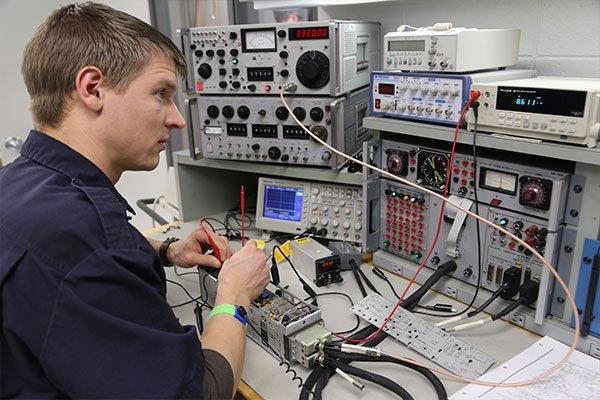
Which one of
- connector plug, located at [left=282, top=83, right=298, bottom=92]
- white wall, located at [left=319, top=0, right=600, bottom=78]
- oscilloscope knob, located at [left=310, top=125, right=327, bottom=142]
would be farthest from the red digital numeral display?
white wall, located at [left=319, top=0, right=600, bottom=78]

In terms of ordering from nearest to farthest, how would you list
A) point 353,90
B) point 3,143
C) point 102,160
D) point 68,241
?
point 68,241
point 102,160
point 353,90
point 3,143

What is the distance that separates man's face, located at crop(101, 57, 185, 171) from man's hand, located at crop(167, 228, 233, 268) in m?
0.46

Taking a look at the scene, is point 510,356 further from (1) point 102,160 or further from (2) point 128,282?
(1) point 102,160

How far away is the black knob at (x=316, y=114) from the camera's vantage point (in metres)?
1.67

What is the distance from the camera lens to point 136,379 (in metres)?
0.80

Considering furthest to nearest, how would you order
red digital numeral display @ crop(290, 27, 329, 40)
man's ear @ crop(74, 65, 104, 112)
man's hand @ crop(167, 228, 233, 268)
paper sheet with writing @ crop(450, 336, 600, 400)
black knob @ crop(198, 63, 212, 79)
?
black knob @ crop(198, 63, 212, 79)
red digital numeral display @ crop(290, 27, 329, 40)
man's hand @ crop(167, 228, 233, 268)
paper sheet with writing @ crop(450, 336, 600, 400)
man's ear @ crop(74, 65, 104, 112)

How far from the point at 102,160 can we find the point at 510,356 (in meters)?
1.10

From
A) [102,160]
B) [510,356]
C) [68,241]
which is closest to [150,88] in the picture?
[102,160]

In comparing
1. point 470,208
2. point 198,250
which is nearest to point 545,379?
point 470,208

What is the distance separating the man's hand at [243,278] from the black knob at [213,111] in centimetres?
76

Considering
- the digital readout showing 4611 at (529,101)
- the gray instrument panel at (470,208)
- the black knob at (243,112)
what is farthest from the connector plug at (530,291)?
the black knob at (243,112)

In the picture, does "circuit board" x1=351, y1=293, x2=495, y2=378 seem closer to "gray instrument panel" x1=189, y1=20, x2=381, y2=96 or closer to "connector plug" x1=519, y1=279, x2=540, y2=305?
"connector plug" x1=519, y1=279, x2=540, y2=305

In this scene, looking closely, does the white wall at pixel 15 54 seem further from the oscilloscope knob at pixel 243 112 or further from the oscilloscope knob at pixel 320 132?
the oscilloscope knob at pixel 320 132

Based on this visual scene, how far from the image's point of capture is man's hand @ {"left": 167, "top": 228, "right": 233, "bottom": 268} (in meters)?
1.48
